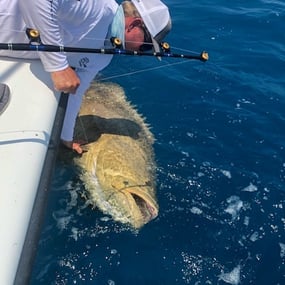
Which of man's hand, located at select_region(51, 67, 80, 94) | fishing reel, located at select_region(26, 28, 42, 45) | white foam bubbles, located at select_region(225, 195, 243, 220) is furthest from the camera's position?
white foam bubbles, located at select_region(225, 195, 243, 220)

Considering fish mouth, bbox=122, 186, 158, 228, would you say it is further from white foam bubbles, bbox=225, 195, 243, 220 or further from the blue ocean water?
Answer: white foam bubbles, bbox=225, 195, 243, 220

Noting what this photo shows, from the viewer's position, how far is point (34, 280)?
379 cm

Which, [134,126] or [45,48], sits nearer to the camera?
[45,48]

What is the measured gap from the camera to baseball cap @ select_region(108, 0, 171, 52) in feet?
12.6

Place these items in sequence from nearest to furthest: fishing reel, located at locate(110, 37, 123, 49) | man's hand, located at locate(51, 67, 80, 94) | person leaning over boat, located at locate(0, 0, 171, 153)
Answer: person leaning over boat, located at locate(0, 0, 171, 153) → man's hand, located at locate(51, 67, 80, 94) → fishing reel, located at locate(110, 37, 123, 49)

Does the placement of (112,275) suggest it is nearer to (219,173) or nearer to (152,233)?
(152,233)

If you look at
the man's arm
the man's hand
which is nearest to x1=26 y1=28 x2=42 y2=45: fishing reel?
the man's arm

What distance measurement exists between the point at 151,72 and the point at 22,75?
11.3ft

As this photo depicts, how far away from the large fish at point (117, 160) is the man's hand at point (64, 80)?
1.28 meters

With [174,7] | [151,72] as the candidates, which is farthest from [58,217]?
[174,7]

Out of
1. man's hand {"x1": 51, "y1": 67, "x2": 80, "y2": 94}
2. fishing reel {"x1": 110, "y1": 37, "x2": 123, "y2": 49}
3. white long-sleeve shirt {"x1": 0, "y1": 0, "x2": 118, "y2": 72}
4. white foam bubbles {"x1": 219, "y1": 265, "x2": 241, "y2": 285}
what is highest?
white long-sleeve shirt {"x1": 0, "y1": 0, "x2": 118, "y2": 72}

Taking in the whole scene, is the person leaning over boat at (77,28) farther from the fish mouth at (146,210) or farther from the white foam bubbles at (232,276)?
the white foam bubbles at (232,276)

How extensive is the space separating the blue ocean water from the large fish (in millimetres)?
130

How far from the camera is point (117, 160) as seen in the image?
4762mm
